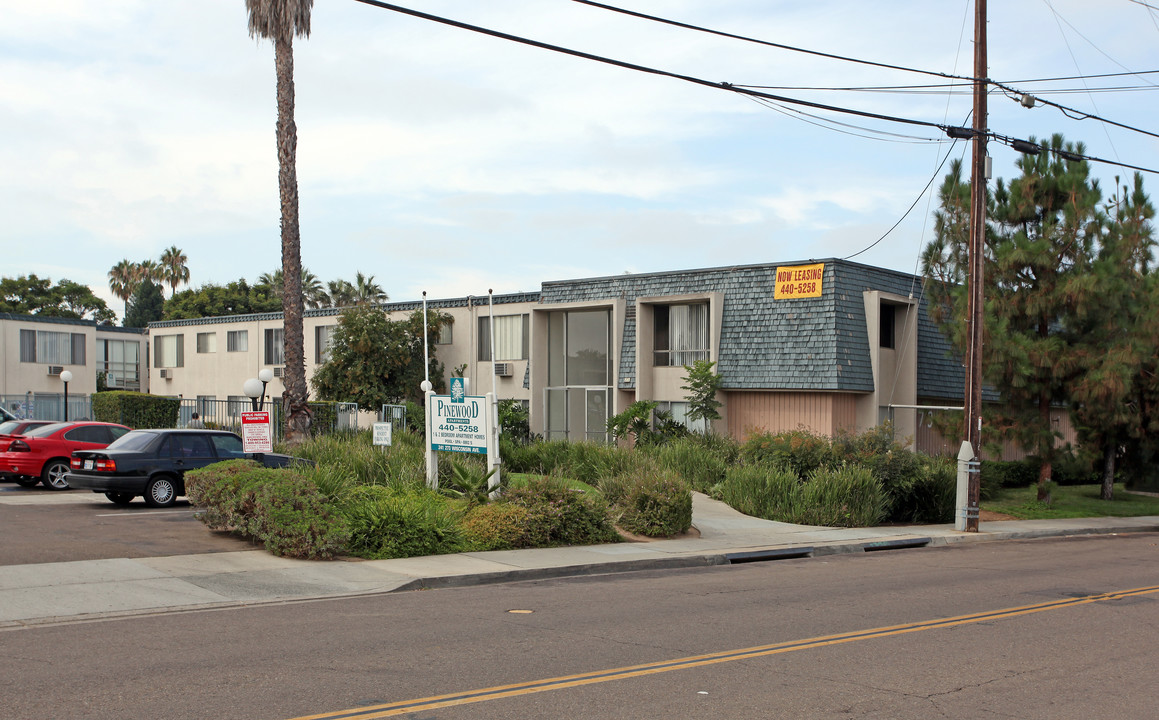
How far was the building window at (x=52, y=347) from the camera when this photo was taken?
45594mm

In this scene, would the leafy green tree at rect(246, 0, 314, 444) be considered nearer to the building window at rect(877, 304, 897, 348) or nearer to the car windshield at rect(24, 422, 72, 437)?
the car windshield at rect(24, 422, 72, 437)

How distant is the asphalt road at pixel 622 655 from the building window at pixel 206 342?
3408 centimetres

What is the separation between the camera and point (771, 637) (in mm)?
9531

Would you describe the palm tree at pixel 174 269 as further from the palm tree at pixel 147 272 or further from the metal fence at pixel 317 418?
the metal fence at pixel 317 418

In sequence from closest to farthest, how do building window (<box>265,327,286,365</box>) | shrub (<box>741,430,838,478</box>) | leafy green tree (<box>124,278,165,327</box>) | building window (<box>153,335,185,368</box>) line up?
shrub (<box>741,430,838,478</box>) < building window (<box>265,327,286,365</box>) < building window (<box>153,335,185,368</box>) < leafy green tree (<box>124,278,165,327</box>)

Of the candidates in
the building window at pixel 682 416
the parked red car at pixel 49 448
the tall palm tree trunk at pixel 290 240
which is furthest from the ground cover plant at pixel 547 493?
the parked red car at pixel 49 448

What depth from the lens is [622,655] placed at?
8633 millimetres

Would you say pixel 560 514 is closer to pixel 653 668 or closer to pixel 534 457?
pixel 653 668

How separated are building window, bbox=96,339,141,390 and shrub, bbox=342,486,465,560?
44877 millimetres

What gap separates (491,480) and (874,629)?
8192 millimetres

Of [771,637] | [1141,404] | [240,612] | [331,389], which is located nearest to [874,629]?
[771,637]

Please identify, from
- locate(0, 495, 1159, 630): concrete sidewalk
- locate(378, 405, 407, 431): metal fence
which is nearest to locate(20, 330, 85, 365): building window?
locate(378, 405, 407, 431): metal fence

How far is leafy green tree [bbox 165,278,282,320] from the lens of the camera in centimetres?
7300

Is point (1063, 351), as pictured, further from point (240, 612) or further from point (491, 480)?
point (240, 612)
